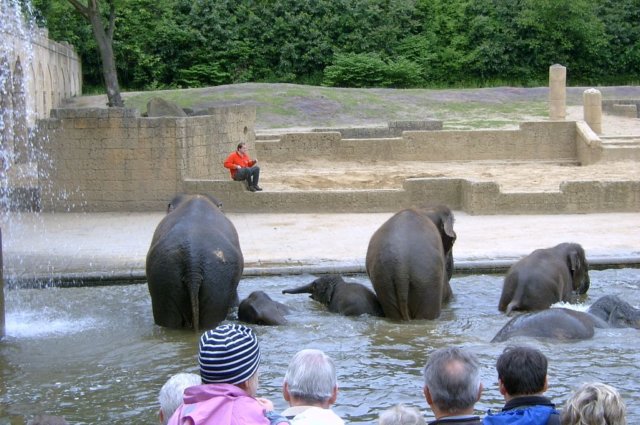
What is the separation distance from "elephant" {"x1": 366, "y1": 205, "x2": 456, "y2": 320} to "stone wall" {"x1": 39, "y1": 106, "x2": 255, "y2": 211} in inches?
361

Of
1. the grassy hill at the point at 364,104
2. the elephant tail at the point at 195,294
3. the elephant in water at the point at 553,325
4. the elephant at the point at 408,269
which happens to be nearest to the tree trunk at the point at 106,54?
the grassy hill at the point at 364,104

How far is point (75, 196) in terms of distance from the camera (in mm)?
19531

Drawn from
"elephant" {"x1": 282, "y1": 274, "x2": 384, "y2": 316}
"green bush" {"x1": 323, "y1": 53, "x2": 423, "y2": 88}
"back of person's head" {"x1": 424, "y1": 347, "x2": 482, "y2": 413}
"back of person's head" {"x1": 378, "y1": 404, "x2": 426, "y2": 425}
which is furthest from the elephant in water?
"green bush" {"x1": 323, "y1": 53, "x2": 423, "y2": 88}

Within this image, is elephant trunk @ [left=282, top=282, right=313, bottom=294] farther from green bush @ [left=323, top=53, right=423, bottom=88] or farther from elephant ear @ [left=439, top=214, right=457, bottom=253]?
green bush @ [left=323, top=53, right=423, bottom=88]

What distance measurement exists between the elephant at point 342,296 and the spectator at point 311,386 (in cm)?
641

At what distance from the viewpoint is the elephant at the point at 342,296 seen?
10867 mm

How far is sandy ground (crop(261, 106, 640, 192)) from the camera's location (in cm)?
2234

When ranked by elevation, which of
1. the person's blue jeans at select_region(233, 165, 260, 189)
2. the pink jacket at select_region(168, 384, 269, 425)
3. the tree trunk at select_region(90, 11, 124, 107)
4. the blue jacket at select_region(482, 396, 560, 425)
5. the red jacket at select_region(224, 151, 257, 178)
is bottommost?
the blue jacket at select_region(482, 396, 560, 425)

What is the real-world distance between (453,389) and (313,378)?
23.9 inches

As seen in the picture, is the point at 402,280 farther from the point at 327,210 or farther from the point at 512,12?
the point at 512,12

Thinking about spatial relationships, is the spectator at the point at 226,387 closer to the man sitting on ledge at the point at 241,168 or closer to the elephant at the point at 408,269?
the elephant at the point at 408,269

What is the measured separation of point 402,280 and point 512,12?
135ft

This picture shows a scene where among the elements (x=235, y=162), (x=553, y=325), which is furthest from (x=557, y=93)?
(x=553, y=325)

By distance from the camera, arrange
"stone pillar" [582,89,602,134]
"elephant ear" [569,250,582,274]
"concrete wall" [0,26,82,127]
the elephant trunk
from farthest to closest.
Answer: "concrete wall" [0,26,82,127], "stone pillar" [582,89,602,134], the elephant trunk, "elephant ear" [569,250,582,274]
